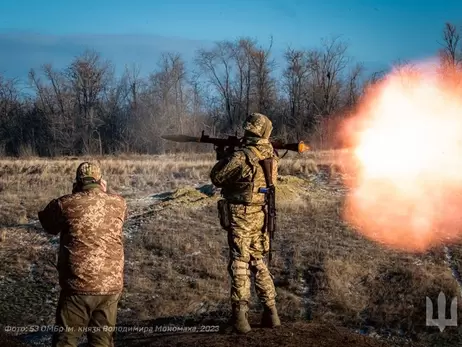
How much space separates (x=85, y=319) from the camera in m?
4.84

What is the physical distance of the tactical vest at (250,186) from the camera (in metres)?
6.16

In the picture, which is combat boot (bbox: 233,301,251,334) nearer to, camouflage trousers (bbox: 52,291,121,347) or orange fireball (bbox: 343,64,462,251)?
camouflage trousers (bbox: 52,291,121,347)

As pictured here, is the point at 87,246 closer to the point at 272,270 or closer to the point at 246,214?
the point at 246,214

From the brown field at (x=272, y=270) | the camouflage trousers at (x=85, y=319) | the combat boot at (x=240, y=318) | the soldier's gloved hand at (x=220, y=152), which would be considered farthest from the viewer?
the brown field at (x=272, y=270)

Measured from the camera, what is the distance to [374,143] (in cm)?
1435

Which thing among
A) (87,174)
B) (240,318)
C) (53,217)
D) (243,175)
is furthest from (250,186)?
(53,217)

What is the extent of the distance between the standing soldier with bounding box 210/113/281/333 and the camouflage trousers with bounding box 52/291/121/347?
64.5 inches

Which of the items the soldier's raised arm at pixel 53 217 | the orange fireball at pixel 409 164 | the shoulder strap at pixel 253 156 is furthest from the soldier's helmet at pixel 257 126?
the orange fireball at pixel 409 164

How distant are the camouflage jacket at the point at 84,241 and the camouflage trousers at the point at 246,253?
1630 millimetres

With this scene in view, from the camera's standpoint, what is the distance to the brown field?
7645mm

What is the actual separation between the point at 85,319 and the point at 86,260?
541mm

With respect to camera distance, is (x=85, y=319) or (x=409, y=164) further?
(x=409, y=164)

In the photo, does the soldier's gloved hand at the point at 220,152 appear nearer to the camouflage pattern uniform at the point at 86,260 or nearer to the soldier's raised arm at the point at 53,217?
the camouflage pattern uniform at the point at 86,260

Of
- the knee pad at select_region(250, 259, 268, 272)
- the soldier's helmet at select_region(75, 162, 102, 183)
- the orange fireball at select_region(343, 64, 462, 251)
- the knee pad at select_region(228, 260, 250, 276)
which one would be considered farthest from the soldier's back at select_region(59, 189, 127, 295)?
the orange fireball at select_region(343, 64, 462, 251)
